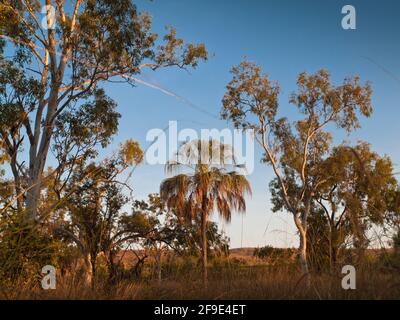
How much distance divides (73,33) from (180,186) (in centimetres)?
991

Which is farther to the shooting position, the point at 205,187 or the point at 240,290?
the point at 205,187

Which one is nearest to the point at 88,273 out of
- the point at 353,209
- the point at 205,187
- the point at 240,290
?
the point at 240,290

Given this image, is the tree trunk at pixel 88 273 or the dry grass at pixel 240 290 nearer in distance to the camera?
the dry grass at pixel 240 290

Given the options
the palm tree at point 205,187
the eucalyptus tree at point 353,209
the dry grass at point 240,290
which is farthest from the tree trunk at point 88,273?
the palm tree at point 205,187

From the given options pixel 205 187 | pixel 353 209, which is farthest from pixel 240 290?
pixel 205 187

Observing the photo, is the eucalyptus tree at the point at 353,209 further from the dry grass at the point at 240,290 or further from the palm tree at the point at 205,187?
the palm tree at the point at 205,187

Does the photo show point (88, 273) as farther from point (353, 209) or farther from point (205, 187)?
point (205, 187)

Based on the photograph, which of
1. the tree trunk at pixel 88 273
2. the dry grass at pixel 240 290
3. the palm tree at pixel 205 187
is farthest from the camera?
the palm tree at pixel 205 187

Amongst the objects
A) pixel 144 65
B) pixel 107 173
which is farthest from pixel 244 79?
pixel 107 173

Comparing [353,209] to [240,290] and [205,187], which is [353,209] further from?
[205,187]

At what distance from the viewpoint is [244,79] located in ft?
81.3

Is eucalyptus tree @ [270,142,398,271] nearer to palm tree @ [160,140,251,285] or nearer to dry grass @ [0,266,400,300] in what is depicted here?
dry grass @ [0,266,400,300]
